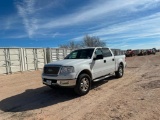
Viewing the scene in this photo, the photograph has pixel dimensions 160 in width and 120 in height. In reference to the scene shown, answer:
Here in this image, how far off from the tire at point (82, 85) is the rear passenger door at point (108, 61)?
1.78 meters

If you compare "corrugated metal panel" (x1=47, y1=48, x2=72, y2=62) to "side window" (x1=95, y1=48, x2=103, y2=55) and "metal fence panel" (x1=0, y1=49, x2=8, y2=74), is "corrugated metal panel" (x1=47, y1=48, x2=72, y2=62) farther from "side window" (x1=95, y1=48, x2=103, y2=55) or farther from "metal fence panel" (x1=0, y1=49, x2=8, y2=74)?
"side window" (x1=95, y1=48, x2=103, y2=55)

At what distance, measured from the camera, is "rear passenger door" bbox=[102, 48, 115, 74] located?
862 centimetres

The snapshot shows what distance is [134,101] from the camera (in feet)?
18.7

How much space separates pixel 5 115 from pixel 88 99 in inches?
107

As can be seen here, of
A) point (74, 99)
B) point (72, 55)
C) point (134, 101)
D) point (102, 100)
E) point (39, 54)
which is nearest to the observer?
point (134, 101)

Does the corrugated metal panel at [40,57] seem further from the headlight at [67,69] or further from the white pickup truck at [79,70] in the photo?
the headlight at [67,69]

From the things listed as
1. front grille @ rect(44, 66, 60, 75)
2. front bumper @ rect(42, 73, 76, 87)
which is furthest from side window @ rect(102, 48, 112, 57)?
front grille @ rect(44, 66, 60, 75)

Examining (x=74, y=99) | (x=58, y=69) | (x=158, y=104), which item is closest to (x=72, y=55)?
(x=58, y=69)

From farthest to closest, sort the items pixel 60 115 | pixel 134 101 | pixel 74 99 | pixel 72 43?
pixel 72 43, pixel 74 99, pixel 134 101, pixel 60 115

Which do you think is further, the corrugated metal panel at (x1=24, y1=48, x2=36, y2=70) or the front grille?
the corrugated metal panel at (x1=24, y1=48, x2=36, y2=70)

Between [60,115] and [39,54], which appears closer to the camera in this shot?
[60,115]

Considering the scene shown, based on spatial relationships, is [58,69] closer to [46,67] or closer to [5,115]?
[46,67]

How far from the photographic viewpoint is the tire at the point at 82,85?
6676 millimetres

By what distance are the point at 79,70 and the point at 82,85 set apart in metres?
0.59
